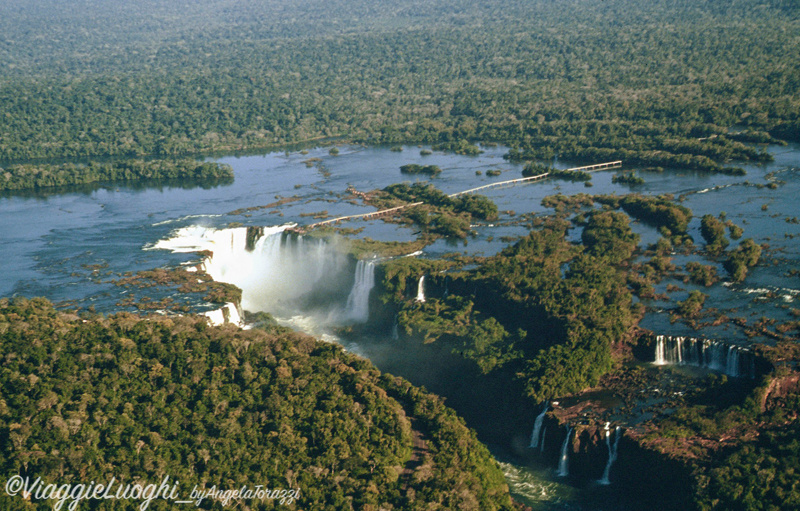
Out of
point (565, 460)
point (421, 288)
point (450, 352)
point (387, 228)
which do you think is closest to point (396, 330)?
point (421, 288)

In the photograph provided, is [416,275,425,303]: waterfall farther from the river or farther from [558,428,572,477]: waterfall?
[558,428,572,477]: waterfall

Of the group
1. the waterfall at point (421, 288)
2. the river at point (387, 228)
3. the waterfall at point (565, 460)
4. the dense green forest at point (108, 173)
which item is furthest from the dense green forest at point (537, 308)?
the dense green forest at point (108, 173)

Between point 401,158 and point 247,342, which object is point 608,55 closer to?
point 401,158

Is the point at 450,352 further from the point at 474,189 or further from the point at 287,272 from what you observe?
the point at 474,189

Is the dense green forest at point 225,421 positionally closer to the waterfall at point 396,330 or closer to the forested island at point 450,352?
the forested island at point 450,352

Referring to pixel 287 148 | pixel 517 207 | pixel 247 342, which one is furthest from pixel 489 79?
pixel 247 342
